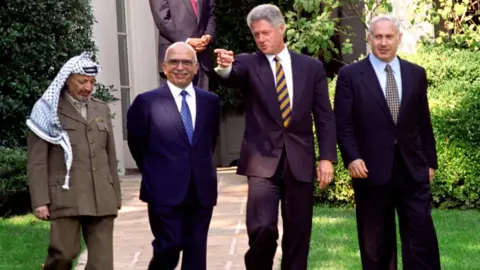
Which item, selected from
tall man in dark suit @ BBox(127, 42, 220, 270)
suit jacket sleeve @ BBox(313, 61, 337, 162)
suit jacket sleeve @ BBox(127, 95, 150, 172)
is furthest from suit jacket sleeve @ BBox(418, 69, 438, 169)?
suit jacket sleeve @ BBox(127, 95, 150, 172)

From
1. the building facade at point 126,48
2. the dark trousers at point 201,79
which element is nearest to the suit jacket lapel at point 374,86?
the dark trousers at point 201,79

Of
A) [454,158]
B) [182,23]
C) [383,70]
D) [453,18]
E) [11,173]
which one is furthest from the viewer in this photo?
[453,18]

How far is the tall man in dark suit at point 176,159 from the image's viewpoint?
6621 mm

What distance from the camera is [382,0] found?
11.8m

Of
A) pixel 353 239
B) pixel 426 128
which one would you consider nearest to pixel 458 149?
pixel 353 239

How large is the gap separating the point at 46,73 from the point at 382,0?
12.1ft

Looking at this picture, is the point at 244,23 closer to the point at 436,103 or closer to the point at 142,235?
the point at 436,103

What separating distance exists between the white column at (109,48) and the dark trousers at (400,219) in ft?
19.9

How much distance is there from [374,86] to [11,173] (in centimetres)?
440

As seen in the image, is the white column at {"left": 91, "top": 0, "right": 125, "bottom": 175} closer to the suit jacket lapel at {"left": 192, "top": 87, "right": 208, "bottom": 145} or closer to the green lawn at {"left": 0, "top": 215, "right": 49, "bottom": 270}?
the green lawn at {"left": 0, "top": 215, "right": 49, "bottom": 270}

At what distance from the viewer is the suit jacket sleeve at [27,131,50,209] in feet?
21.3

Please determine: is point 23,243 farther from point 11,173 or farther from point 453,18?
point 453,18

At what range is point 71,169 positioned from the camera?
663cm

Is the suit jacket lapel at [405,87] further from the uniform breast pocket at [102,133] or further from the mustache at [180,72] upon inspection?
the uniform breast pocket at [102,133]
